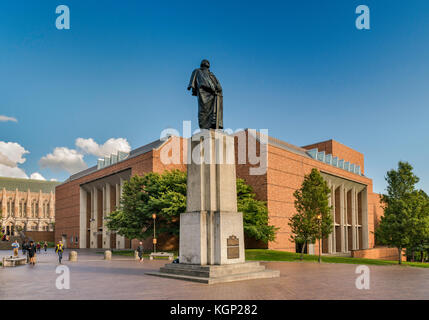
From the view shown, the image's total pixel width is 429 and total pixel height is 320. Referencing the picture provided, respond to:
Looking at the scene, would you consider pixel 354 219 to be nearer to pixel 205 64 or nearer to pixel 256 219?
pixel 256 219

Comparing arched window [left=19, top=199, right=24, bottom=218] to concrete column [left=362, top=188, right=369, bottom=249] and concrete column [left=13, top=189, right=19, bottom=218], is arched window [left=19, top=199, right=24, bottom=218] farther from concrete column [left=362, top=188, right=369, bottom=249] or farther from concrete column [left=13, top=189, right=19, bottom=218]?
concrete column [left=362, top=188, right=369, bottom=249]

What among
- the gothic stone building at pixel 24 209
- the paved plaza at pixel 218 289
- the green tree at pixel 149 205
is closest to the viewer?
the paved plaza at pixel 218 289

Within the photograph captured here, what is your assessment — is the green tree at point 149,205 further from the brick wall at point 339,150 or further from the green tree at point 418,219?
the brick wall at point 339,150

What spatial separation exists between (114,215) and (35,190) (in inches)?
4232

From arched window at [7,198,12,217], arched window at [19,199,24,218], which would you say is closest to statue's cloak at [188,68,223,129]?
arched window at [7,198,12,217]

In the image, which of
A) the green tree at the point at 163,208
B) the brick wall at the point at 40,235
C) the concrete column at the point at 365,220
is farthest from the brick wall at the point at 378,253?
the brick wall at the point at 40,235

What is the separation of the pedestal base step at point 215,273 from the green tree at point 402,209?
2287 cm

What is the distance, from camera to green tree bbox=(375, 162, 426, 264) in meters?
32.7

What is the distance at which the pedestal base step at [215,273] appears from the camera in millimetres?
13000

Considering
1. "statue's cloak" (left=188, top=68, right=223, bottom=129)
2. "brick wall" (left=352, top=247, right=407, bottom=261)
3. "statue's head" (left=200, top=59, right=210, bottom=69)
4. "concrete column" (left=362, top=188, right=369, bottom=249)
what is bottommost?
"brick wall" (left=352, top=247, right=407, bottom=261)

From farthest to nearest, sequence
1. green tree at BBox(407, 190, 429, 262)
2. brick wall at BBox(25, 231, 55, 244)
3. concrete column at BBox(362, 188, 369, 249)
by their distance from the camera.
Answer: brick wall at BBox(25, 231, 55, 244)
concrete column at BBox(362, 188, 369, 249)
green tree at BBox(407, 190, 429, 262)

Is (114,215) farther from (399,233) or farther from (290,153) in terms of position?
(399,233)

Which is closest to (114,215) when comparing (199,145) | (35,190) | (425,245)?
(199,145)

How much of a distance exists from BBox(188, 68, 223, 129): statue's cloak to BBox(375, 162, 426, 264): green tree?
24.3 meters
